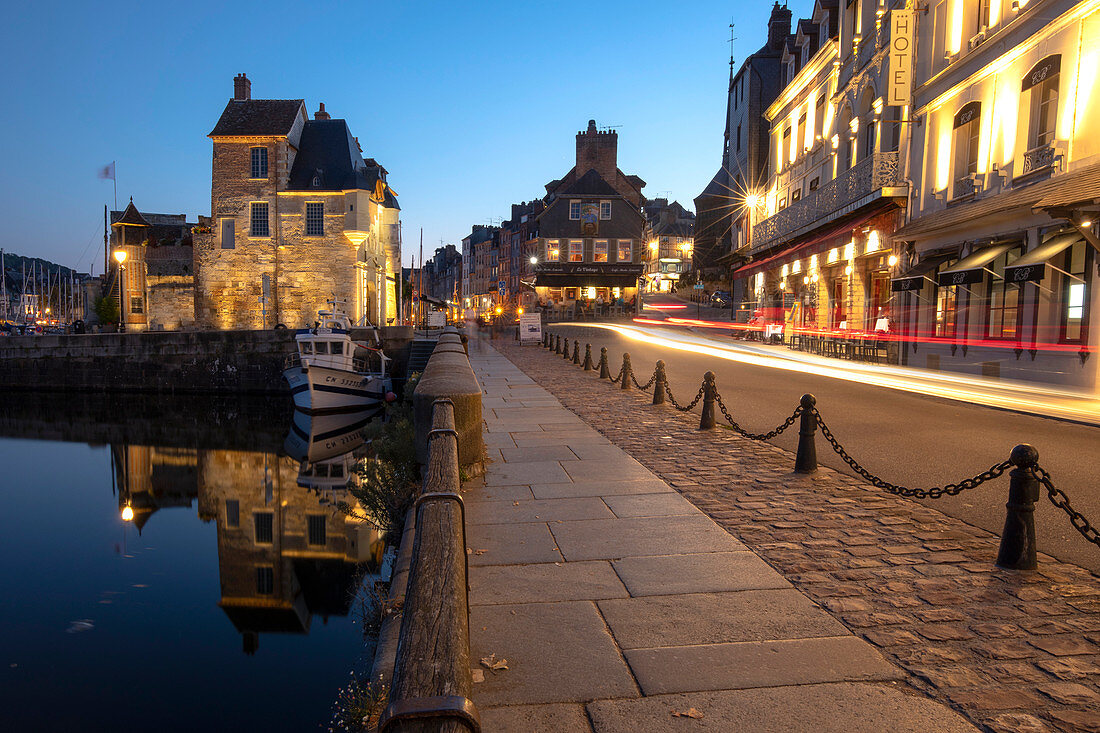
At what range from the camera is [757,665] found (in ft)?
10.9

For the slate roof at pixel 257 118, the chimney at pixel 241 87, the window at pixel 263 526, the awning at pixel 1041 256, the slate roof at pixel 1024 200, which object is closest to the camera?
the slate roof at pixel 1024 200

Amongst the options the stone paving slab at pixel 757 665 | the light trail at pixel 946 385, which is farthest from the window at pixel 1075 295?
the stone paving slab at pixel 757 665

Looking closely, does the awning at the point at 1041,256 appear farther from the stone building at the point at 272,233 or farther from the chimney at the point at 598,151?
the chimney at the point at 598,151

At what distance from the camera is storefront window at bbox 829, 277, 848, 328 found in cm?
2539

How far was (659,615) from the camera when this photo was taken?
12.7 ft

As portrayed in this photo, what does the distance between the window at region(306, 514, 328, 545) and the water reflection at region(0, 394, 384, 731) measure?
55 millimetres

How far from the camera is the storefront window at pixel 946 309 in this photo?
1862 centimetres

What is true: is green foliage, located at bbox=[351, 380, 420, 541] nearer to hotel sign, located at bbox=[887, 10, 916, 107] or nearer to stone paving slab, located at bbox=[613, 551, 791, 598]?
stone paving slab, located at bbox=[613, 551, 791, 598]

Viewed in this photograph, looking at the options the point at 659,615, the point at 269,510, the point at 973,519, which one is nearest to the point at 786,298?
the point at 269,510

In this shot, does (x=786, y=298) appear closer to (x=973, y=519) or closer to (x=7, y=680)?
(x=973, y=519)

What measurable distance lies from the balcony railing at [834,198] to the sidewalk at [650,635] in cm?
1871

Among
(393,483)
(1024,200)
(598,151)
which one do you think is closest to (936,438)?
(393,483)

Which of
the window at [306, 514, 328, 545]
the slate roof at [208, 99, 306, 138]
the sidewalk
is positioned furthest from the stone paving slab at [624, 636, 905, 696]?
the slate roof at [208, 99, 306, 138]

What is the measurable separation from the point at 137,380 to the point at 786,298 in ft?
102
